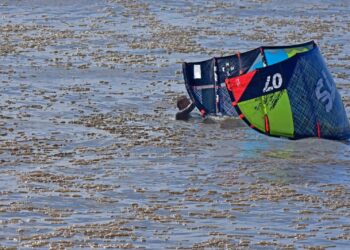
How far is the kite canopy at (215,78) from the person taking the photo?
53.3 ft

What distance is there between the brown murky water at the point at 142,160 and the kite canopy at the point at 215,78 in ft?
0.79

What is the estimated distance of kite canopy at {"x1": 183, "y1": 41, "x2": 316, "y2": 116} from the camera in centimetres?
1625

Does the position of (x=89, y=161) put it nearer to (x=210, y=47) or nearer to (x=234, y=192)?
(x=234, y=192)

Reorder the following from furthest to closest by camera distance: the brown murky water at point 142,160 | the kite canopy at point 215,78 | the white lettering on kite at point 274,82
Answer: the kite canopy at point 215,78
the white lettering on kite at point 274,82
the brown murky water at point 142,160

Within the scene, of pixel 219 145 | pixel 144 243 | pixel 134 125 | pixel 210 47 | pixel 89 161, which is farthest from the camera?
pixel 210 47

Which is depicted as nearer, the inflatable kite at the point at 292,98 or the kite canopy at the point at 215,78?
the inflatable kite at the point at 292,98

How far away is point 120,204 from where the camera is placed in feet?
40.3

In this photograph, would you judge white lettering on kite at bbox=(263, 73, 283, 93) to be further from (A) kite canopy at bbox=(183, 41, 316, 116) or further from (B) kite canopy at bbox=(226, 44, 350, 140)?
(A) kite canopy at bbox=(183, 41, 316, 116)

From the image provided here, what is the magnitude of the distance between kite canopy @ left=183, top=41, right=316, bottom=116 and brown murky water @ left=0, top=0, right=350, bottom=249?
24cm

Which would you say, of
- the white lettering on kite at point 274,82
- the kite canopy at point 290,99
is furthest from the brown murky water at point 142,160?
the white lettering on kite at point 274,82

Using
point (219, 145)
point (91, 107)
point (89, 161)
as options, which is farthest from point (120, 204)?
point (91, 107)

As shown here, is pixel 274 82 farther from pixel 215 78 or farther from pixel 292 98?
pixel 215 78

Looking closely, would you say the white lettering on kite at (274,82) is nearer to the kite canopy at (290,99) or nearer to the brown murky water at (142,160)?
the kite canopy at (290,99)

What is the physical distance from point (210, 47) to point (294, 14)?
6.16 meters
